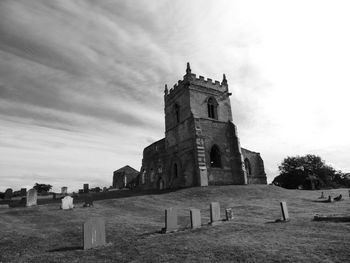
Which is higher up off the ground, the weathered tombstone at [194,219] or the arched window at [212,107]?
the arched window at [212,107]

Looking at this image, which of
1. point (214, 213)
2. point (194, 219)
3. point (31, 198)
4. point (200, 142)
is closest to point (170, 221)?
point (194, 219)

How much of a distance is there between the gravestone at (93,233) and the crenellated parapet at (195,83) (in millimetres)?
22937

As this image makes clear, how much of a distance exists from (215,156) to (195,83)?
8429 mm

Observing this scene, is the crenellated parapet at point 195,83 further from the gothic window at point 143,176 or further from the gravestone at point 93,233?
the gravestone at point 93,233

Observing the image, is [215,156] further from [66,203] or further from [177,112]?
[66,203]

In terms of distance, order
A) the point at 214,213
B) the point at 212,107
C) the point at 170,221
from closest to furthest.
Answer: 1. the point at 170,221
2. the point at 214,213
3. the point at 212,107

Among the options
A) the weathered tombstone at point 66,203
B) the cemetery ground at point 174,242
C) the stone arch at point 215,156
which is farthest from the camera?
the stone arch at point 215,156

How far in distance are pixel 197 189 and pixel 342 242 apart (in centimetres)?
1656

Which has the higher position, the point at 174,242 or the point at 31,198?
the point at 31,198

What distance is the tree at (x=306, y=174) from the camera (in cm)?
4839

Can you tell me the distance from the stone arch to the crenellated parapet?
7234 millimetres

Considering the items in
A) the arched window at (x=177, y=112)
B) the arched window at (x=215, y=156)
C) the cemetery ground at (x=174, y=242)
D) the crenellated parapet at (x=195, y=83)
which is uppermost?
the crenellated parapet at (x=195, y=83)

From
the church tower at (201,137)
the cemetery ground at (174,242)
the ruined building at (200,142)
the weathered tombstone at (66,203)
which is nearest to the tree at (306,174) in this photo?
the ruined building at (200,142)

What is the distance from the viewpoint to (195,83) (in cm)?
2975
